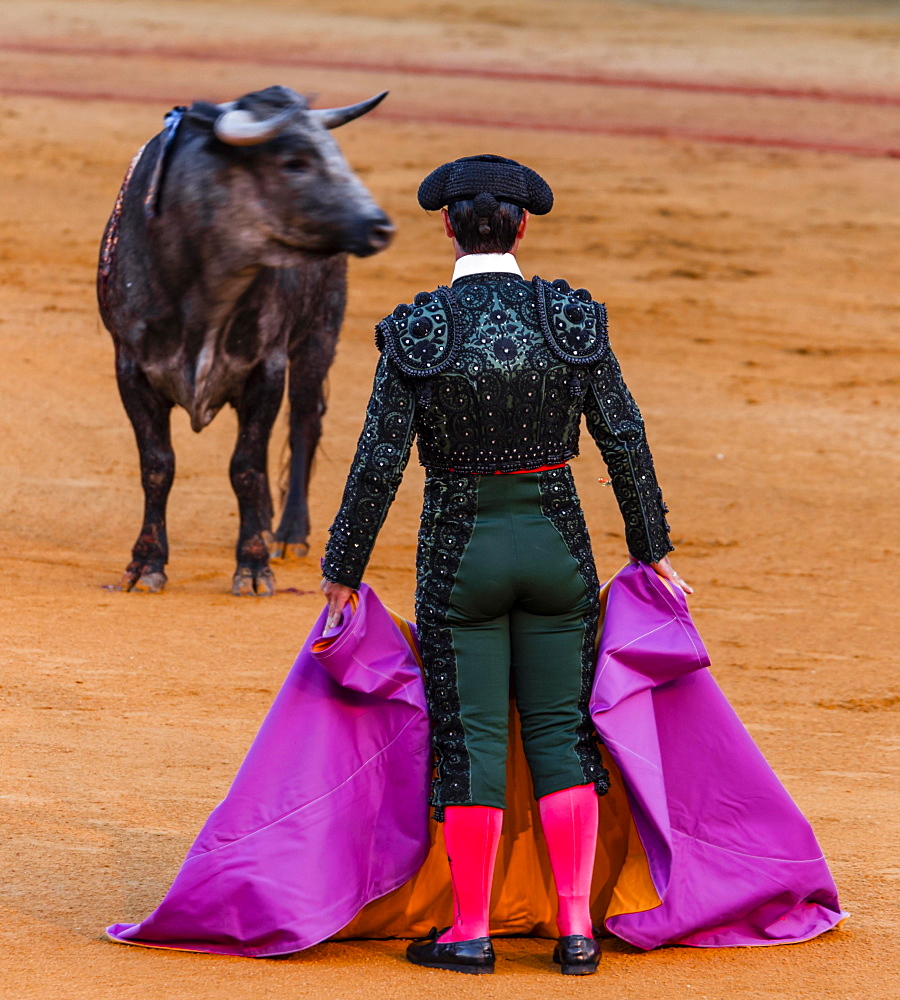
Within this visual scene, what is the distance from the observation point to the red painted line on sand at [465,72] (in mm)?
21344

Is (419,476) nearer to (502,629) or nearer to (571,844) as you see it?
(502,629)

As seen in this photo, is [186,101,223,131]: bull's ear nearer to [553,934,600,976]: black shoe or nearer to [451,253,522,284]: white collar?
[451,253,522,284]: white collar

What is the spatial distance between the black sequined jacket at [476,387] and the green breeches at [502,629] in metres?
0.09

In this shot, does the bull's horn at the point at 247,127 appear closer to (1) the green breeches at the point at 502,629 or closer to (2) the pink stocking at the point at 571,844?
(1) the green breeches at the point at 502,629

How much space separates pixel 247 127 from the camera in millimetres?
6176

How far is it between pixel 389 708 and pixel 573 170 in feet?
43.8

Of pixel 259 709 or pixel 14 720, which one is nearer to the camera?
pixel 14 720

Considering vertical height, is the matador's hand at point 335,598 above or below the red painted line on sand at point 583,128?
above

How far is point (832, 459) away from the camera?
933cm

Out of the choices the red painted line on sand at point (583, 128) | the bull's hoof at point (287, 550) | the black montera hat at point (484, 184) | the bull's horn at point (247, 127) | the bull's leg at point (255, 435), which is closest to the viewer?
the black montera hat at point (484, 184)

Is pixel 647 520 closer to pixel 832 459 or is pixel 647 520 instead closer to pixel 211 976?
pixel 211 976

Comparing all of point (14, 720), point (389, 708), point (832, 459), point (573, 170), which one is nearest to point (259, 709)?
point (14, 720)

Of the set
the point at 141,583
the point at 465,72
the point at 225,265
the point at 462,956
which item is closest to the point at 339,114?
the point at 225,265

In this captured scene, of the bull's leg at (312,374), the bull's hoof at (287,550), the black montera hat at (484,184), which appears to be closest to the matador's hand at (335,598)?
the black montera hat at (484,184)
